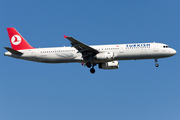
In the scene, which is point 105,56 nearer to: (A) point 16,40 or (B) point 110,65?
(B) point 110,65

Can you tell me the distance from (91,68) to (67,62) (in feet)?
15.7

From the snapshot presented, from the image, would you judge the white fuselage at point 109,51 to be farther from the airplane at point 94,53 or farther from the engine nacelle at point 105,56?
the engine nacelle at point 105,56

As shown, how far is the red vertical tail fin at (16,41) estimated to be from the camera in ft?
181

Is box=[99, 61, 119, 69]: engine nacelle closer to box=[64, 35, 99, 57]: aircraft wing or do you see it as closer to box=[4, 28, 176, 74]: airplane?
box=[4, 28, 176, 74]: airplane

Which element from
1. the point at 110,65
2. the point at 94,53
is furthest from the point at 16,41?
the point at 110,65

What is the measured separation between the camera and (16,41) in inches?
2196

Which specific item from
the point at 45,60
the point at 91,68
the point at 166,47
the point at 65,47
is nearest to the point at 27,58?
the point at 45,60

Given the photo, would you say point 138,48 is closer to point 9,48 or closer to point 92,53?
point 92,53

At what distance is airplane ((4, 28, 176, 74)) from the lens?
5000 cm

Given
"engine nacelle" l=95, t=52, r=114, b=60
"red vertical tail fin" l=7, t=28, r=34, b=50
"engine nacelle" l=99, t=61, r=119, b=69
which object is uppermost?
"red vertical tail fin" l=7, t=28, r=34, b=50

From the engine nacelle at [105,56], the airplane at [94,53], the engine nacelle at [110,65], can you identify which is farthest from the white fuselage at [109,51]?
the engine nacelle at [110,65]

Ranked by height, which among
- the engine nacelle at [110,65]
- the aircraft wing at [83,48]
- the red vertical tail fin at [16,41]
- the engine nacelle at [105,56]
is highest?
the red vertical tail fin at [16,41]

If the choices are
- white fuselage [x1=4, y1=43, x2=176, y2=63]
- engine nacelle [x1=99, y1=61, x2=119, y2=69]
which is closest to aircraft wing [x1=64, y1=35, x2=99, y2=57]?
white fuselage [x1=4, y1=43, x2=176, y2=63]

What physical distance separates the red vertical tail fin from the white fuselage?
6.67 feet
